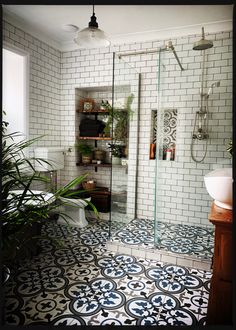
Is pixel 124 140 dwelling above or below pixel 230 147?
above

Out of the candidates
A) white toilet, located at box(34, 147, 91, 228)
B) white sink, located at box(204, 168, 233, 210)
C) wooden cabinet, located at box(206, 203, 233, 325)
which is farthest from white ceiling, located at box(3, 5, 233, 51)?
wooden cabinet, located at box(206, 203, 233, 325)

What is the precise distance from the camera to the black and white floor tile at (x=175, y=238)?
8.22ft

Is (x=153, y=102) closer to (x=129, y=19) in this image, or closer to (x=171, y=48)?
(x=171, y=48)

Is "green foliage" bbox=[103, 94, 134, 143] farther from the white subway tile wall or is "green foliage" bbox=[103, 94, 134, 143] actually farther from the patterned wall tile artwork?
the patterned wall tile artwork

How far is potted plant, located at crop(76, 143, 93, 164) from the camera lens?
3.90 metres

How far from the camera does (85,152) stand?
3.92 meters

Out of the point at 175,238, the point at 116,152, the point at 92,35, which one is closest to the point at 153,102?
the point at 116,152

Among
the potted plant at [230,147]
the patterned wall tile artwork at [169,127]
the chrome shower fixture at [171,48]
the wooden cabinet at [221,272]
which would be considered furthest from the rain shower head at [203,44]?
the wooden cabinet at [221,272]

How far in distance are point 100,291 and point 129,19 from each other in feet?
10.0

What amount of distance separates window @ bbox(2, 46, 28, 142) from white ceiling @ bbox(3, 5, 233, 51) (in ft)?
1.44

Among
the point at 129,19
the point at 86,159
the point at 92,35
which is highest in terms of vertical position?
the point at 129,19

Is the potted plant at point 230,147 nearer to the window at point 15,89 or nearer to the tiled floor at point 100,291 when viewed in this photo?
the tiled floor at point 100,291

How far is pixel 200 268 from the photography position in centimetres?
233

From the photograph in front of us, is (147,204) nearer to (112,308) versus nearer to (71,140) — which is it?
(71,140)
